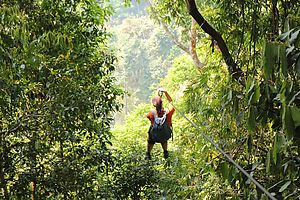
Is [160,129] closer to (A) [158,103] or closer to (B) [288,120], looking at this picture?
(A) [158,103]

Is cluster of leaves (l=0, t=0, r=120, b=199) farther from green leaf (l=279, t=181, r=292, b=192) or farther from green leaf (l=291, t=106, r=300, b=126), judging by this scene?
green leaf (l=291, t=106, r=300, b=126)

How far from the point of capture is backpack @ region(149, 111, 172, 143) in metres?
3.54

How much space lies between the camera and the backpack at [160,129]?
3539 millimetres

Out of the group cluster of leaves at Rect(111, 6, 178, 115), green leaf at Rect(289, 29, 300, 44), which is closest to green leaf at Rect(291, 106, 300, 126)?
green leaf at Rect(289, 29, 300, 44)

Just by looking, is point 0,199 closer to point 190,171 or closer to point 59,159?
point 59,159

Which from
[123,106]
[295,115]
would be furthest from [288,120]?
[123,106]

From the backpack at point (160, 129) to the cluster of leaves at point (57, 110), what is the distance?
55cm

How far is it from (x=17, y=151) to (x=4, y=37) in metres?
1.00

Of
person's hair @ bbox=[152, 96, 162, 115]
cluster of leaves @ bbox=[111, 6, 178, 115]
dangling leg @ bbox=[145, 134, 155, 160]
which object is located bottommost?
dangling leg @ bbox=[145, 134, 155, 160]

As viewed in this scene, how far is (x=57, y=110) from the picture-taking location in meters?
2.62

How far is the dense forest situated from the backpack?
0.79ft

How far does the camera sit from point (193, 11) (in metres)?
2.07

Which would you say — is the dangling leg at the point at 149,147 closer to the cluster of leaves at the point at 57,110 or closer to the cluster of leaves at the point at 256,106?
the cluster of leaves at the point at 256,106

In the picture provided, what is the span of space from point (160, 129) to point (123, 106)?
1.82 feet
